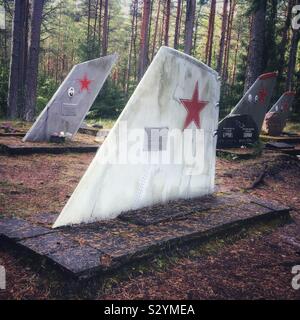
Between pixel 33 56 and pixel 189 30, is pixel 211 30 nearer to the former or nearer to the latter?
pixel 189 30

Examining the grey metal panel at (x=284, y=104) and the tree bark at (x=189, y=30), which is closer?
the grey metal panel at (x=284, y=104)

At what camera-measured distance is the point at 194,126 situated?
4.26 m

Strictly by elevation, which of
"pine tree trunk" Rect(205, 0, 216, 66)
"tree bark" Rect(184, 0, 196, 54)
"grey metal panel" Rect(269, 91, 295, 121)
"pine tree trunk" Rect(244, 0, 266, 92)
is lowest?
"grey metal panel" Rect(269, 91, 295, 121)

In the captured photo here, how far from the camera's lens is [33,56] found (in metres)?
13.2

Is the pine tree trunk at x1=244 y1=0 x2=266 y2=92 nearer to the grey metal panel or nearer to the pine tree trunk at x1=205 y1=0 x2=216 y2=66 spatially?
the grey metal panel

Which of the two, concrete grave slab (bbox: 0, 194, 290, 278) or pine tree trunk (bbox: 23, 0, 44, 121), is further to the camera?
pine tree trunk (bbox: 23, 0, 44, 121)

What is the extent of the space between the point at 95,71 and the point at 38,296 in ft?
22.2

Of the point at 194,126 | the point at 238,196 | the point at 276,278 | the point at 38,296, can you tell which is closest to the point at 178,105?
the point at 194,126

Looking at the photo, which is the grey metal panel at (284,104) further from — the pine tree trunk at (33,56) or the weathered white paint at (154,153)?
the weathered white paint at (154,153)

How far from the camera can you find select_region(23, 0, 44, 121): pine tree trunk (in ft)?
42.9

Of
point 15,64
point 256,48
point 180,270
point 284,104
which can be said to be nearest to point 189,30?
point 256,48

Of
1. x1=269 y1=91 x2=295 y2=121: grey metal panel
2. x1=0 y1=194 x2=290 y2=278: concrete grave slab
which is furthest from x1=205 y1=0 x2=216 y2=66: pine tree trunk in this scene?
x1=0 y1=194 x2=290 y2=278: concrete grave slab

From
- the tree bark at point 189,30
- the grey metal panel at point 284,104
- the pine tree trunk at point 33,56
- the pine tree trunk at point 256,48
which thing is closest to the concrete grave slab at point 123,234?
the pine tree trunk at point 256,48

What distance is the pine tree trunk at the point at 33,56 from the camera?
13078mm
